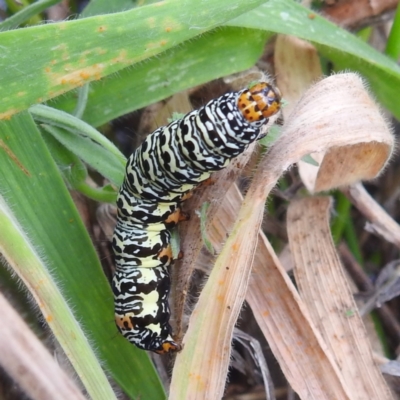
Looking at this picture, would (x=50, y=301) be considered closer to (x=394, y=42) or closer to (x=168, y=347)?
(x=168, y=347)

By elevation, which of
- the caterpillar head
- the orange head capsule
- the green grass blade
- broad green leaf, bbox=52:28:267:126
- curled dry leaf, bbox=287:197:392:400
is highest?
the green grass blade

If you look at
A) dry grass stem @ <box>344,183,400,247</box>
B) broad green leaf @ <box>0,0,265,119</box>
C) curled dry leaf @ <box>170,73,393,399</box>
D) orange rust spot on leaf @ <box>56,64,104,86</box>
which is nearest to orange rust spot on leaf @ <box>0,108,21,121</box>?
broad green leaf @ <box>0,0,265,119</box>

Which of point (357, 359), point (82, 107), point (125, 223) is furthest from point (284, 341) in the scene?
point (82, 107)

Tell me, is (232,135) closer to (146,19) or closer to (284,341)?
(146,19)

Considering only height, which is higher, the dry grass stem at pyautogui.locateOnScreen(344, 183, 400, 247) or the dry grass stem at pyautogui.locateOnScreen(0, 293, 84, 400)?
the dry grass stem at pyautogui.locateOnScreen(0, 293, 84, 400)

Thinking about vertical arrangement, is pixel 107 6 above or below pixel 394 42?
above

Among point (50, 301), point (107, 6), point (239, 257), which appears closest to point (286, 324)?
point (239, 257)

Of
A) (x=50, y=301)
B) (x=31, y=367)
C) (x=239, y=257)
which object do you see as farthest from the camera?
(x=239, y=257)

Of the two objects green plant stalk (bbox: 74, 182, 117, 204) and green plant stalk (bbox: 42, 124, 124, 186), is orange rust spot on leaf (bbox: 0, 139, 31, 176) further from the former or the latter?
green plant stalk (bbox: 74, 182, 117, 204)
